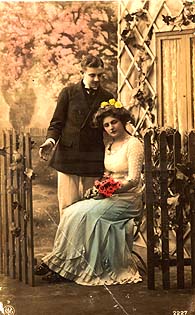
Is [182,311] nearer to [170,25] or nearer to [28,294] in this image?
[28,294]

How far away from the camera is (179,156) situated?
120cm

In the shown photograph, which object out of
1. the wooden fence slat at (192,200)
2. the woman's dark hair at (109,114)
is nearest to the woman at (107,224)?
the woman's dark hair at (109,114)

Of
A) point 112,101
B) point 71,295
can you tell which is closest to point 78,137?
point 112,101

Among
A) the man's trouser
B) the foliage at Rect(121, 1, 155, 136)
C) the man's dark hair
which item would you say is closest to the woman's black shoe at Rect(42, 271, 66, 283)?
the man's trouser

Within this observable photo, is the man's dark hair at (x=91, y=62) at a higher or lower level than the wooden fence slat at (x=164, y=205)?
higher

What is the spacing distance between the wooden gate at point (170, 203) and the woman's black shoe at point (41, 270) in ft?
0.77

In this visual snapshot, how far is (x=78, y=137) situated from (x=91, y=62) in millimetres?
176

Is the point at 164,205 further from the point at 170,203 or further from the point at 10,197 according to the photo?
the point at 10,197

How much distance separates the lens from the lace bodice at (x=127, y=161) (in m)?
1.21

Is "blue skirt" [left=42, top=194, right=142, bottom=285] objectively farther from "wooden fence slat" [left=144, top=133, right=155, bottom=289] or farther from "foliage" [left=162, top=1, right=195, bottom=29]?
"foliage" [left=162, top=1, right=195, bottom=29]

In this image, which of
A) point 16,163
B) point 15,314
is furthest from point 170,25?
point 15,314

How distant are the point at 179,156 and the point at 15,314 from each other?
0.50 m

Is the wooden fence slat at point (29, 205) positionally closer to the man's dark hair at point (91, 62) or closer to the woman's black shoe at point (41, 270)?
the woman's black shoe at point (41, 270)

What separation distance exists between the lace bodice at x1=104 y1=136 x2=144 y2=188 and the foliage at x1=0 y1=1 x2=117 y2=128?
144 mm
